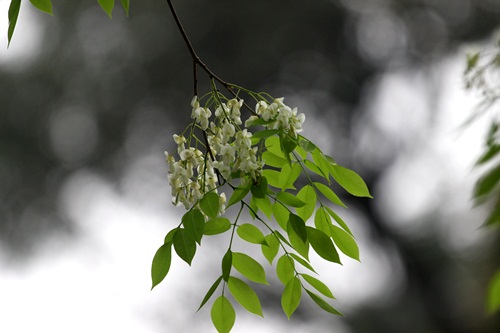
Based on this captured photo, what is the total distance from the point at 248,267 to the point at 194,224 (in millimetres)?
78

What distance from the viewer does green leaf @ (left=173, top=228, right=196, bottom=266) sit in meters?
0.56

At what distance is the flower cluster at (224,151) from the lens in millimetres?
591

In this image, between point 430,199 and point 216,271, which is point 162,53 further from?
point 430,199

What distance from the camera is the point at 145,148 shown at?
14.7 feet

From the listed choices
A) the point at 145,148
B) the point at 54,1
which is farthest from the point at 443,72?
the point at 54,1

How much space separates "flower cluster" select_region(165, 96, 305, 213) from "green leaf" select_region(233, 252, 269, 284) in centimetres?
6

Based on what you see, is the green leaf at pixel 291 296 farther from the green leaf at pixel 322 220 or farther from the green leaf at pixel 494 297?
the green leaf at pixel 494 297

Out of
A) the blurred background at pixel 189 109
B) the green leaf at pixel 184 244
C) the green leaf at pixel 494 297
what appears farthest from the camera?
the blurred background at pixel 189 109

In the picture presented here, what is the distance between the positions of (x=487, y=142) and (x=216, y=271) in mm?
3970

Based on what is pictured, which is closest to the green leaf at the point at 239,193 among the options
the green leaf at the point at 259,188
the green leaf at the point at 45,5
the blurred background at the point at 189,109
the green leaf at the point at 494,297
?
the green leaf at the point at 259,188

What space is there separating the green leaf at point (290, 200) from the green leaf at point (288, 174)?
0.02m

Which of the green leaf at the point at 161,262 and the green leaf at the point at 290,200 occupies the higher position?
the green leaf at the point at 290,200

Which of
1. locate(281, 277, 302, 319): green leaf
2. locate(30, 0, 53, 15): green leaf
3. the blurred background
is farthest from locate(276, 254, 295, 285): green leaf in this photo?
the blurred background

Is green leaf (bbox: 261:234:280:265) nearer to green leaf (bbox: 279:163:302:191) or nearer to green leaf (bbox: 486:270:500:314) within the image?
green leaf (bbox: 279:163:302:191)
